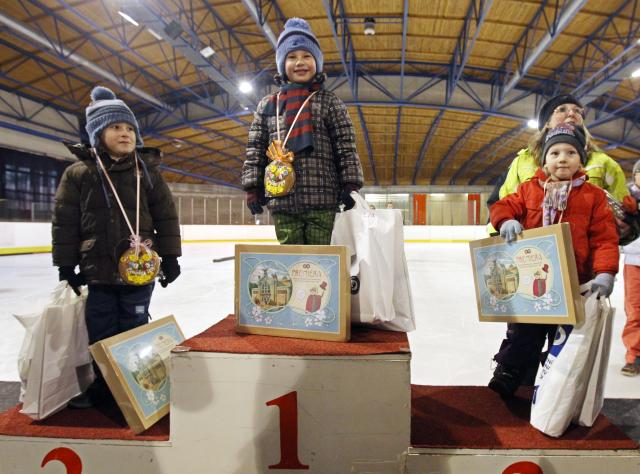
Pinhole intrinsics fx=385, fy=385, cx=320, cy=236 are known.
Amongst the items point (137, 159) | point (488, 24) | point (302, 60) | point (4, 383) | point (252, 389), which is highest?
point (488, 24)

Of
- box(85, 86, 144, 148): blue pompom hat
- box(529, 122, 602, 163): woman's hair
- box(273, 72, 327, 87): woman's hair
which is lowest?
box(529, 122, 602, 163): woman's hair

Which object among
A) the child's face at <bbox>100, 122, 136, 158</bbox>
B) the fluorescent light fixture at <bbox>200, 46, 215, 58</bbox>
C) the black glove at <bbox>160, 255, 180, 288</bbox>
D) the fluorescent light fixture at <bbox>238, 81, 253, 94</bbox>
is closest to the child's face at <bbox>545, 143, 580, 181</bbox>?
the black glove at <bbox>160, 255, 180, 288</bbox>

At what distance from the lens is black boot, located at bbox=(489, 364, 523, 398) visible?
5.24ft

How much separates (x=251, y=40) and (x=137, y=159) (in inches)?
319

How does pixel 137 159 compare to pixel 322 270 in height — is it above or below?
above

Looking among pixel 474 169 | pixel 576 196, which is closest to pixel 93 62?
pixel 576 196

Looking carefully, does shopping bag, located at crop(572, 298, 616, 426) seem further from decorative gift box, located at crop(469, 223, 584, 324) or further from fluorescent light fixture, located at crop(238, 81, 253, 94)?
fluorescent light fixture, located at crop(238, 81, 253, 94)

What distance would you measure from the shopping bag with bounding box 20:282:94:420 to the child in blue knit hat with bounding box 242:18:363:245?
84 cm

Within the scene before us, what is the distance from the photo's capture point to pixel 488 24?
7.49m

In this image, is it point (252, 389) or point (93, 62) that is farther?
point (93, 62)

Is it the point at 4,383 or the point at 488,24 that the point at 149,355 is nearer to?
the point at 4,383

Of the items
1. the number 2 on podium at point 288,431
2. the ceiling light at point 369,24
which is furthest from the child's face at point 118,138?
the ceiling light at point 369,24

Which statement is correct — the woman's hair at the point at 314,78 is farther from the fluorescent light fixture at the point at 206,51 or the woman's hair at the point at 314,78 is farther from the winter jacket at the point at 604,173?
the fluorescent light fixture at the point at 206,51

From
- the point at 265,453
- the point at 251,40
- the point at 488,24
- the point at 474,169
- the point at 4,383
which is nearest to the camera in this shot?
the point at 265,453
